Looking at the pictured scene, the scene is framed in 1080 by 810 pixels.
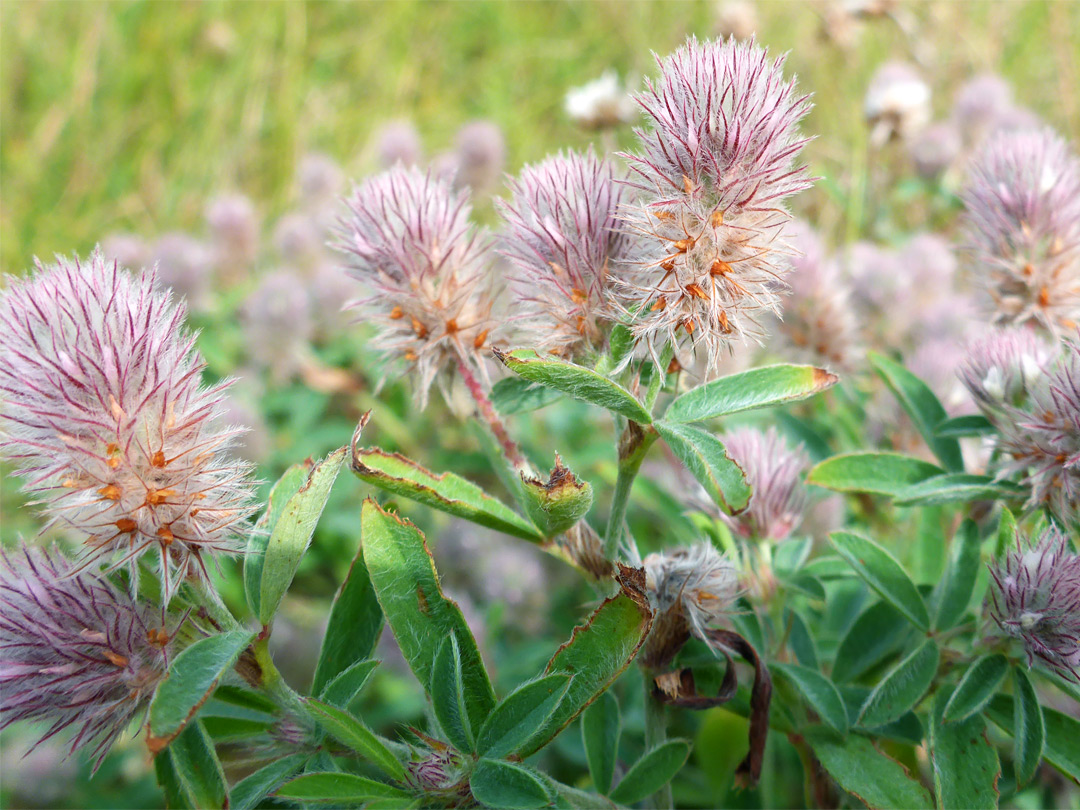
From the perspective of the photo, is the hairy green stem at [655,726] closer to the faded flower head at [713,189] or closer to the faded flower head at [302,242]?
the faded flower head at [713,189]

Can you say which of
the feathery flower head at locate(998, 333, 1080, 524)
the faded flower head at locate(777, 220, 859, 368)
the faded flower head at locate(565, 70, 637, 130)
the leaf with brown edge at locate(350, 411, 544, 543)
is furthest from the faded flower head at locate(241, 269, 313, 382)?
the feathery flower head at locate(998, 333, 1080, 524)

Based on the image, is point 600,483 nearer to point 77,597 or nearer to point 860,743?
point 860,743

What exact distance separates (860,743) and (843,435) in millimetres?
1060

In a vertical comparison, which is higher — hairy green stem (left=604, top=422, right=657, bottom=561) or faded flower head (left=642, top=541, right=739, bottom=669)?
hairy green stem (left=604, top=422, right=657, bottom=561)

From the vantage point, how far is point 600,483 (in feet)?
8.52

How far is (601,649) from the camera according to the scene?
1026 millimetres

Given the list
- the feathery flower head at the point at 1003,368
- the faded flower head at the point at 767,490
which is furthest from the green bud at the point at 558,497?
the feathery flower head at the point at 1003,368

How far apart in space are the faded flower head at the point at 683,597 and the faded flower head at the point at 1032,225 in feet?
2.69

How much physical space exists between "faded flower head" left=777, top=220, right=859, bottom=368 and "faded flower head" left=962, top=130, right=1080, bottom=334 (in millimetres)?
563

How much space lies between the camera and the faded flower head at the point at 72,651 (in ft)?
3.12

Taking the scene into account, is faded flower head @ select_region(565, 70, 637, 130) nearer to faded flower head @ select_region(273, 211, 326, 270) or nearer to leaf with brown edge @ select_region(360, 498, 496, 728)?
faded flower head @ select_region(273, 211, 326, 270)

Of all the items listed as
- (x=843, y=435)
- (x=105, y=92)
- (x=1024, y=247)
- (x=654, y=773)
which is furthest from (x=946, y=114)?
(x=105, y=92)

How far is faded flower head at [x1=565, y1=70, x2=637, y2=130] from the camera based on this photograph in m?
2.65

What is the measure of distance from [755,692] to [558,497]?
0.48m
